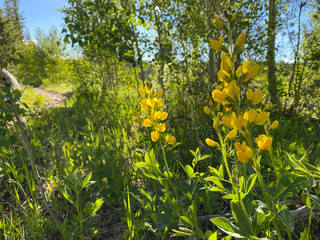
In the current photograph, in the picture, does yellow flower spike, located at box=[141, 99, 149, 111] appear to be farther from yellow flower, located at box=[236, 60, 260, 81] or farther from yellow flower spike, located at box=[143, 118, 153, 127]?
yellow flower, located at box=[236, 60, 260, 81]

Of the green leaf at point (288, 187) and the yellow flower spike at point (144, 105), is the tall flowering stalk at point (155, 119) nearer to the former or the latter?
the yellow flower spike at point (144, 105)

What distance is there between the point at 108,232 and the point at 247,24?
3050 millimetres

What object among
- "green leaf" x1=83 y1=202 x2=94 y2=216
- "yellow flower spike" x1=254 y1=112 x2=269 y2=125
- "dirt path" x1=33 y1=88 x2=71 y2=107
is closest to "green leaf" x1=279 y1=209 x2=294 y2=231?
"yellow flower spike" x1=254 y1=112 x2=269 y2=125

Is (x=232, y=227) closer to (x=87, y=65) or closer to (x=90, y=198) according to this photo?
(x=90, y=198)

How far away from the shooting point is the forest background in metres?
0.96

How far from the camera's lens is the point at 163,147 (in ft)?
3.88

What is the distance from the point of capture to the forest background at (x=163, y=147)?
0.96 m

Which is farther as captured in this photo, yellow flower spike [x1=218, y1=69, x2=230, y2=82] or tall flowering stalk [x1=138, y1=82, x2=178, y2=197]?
tall flowering stalk [x1=138, y1=82, x2=178, y2=197]

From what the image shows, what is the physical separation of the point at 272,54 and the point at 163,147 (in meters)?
3.79

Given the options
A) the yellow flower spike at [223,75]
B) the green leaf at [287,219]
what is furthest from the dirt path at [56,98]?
the green leaf at [287,219]

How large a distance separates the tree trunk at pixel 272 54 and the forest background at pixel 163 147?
0.08 ft

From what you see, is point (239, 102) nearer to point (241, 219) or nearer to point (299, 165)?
point (299, 165)

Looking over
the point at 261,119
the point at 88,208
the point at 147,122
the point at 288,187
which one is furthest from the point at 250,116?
the point at 88,208

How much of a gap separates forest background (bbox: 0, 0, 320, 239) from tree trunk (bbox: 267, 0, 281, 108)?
2 cm
